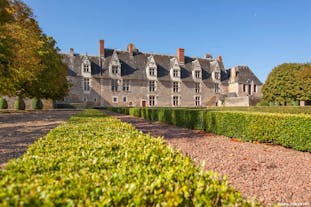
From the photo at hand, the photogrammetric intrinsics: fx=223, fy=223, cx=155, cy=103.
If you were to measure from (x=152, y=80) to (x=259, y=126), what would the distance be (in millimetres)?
37518

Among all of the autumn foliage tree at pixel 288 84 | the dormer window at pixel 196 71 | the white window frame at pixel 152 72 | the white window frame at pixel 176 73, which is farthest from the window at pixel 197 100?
the autumn foliage tree at pixel 288 84

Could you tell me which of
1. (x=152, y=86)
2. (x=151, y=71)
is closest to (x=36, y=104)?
(x=152, y=86)

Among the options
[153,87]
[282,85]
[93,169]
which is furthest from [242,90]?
[93,169]

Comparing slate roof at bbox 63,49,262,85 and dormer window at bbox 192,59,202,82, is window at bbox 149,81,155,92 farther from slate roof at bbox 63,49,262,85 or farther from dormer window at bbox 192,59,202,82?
dormer window at bbox 192,59,202,82

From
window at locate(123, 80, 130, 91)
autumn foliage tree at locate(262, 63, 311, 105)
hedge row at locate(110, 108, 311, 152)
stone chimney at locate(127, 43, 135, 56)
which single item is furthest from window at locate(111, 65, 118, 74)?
hedge row at locate(110, 108, 311, 152)

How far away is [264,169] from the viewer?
5.51 meters

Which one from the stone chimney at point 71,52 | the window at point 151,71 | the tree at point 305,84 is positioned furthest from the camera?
the window at point 151,71

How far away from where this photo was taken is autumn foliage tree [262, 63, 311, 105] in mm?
39281

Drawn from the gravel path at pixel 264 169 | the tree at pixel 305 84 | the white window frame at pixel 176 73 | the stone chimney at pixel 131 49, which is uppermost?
the stone chimney at pixel 131 49

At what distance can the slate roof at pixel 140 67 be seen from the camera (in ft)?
141

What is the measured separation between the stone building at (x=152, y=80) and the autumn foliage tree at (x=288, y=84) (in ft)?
11.3

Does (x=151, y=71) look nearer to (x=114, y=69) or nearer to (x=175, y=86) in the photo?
(x=175, y=86)

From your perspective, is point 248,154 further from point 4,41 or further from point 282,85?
point 282,85

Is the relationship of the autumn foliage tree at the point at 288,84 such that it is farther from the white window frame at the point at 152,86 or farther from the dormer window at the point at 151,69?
the dormer window at the point at 151,69
